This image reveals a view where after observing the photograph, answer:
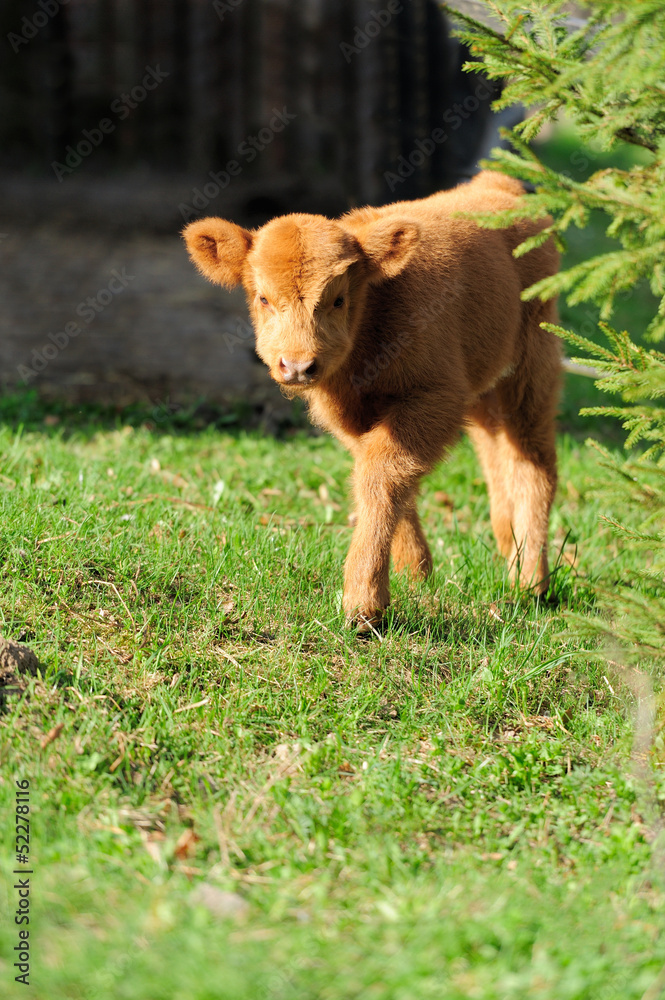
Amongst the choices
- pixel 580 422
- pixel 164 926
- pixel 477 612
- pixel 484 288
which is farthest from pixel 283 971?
pixel 580 422

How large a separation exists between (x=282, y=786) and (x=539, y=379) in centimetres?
317

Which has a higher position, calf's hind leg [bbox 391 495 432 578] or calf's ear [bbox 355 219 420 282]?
calf's ear [bbox 355 219 420 282]

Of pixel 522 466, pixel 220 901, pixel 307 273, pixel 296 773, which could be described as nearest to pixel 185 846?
pixel 220 901

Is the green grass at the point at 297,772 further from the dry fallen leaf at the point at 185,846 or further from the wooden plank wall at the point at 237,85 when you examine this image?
the wooden plank wall at the point at 237,85

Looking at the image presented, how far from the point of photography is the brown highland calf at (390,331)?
384 centimetres

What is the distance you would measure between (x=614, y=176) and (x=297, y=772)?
2.31 metres

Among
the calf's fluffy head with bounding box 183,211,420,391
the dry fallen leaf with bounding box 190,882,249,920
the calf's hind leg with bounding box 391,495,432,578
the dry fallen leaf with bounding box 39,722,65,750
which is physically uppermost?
the calf's fluffy head with bounding box 183,211,420,391

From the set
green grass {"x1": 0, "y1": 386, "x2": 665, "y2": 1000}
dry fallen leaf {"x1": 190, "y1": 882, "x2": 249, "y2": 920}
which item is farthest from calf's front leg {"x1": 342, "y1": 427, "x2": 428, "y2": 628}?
dry fallen leaf {"x1": 190, "y1": 882, "x2": 249, "y2": 920}

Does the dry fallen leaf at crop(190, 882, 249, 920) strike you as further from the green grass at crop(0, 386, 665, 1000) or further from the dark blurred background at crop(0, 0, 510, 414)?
the dark blurred background at crop(0, 0, 510, 414)

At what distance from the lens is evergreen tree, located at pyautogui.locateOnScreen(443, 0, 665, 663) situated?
2611mm

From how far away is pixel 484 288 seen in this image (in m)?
4.61

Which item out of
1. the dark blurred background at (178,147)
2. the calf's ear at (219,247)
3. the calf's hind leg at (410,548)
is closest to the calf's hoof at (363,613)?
the calf's hind leg at (410,548)

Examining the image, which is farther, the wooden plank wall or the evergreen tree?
the wooden plank wall

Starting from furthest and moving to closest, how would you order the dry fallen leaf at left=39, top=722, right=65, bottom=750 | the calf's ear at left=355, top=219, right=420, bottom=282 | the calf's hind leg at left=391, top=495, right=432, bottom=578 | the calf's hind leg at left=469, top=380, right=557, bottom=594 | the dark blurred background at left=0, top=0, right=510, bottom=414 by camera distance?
the dark blurred background at left=0, top=0, right=510, bottom=414 < the calf's hind leg at left=469, top=380, right=557, bottom=594 < the calf's hind leg at left=391, top=495, right=432, bottom=578 < the calf's ear at left=355, top=219, right=420, bottom=282 < the dry fallen leaf at left=39, top=722, right=65, bottom=750
